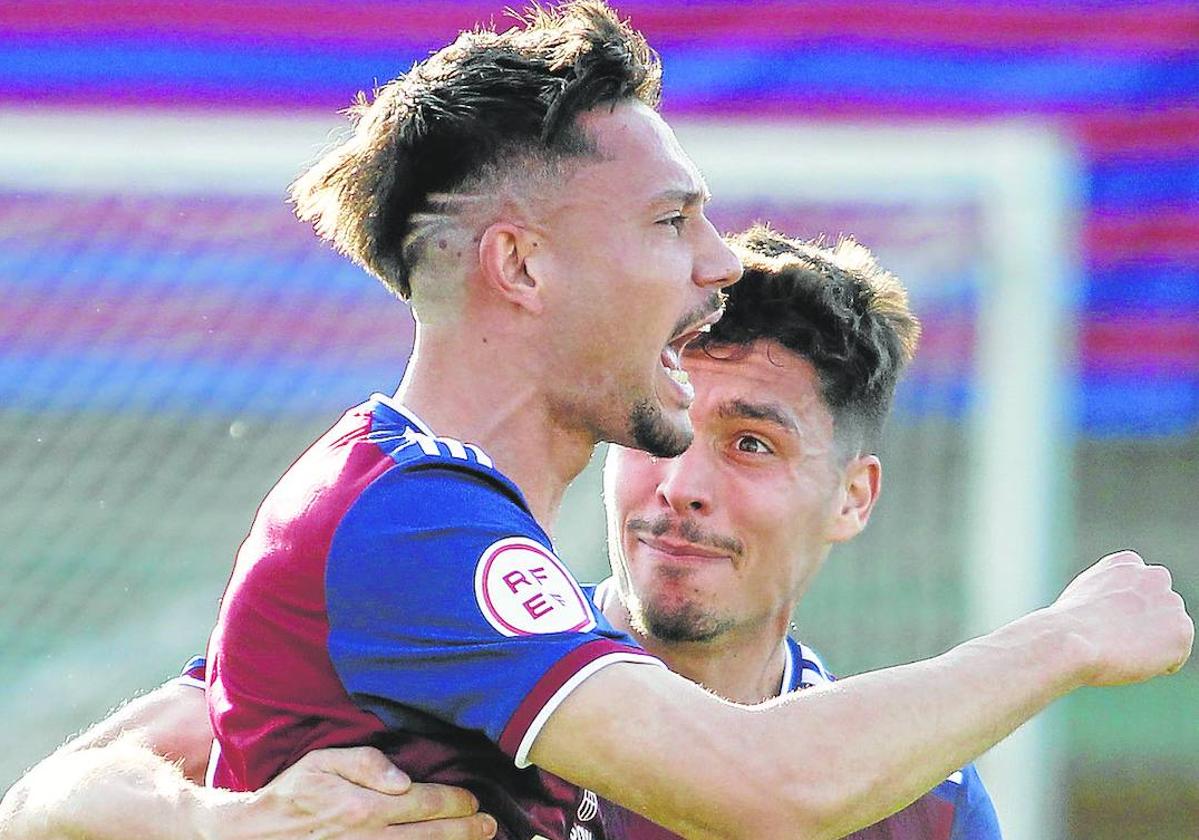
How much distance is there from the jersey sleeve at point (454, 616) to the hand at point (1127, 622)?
0.59 metres

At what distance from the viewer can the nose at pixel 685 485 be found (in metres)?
3.38

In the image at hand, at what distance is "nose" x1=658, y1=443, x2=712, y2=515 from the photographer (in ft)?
11.1

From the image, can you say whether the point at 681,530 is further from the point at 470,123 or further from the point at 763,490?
the point at 470,123

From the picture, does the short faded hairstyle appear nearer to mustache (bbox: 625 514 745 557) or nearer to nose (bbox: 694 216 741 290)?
nose (bbox: 694 216 741 290)

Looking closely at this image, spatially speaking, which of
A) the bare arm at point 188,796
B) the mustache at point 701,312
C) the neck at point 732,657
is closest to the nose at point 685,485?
the neck at point 732,657

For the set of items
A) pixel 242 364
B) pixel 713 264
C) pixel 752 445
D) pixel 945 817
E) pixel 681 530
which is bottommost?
pixel 945 817

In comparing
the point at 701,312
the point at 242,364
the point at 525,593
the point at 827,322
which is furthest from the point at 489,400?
the point at 242,364

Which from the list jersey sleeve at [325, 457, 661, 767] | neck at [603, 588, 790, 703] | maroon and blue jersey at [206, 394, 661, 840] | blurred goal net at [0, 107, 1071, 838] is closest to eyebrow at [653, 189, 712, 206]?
maroon and blue jersey at [206, 394, 661, 840]

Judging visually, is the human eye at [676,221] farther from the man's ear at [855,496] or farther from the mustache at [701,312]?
the man's ear at [855,496]

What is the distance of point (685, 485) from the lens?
11.1 feet

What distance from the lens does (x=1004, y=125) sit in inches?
239

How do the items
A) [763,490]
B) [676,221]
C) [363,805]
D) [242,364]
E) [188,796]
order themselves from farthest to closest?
[242,364] → [763,490] → [676,221] → [188,796] → [363,805]

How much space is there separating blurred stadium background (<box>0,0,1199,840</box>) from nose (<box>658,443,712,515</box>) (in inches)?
99.0

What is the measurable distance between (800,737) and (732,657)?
1.33 meters
